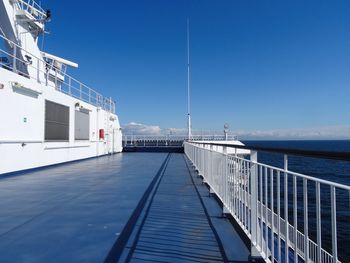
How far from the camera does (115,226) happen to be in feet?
9.87

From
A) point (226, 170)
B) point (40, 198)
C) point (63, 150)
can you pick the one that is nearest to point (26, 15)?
point (63, 150)

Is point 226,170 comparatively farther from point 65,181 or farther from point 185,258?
point 65,181

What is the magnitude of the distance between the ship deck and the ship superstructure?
2.33m

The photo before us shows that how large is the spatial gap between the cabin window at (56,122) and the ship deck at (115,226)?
398 centimetres

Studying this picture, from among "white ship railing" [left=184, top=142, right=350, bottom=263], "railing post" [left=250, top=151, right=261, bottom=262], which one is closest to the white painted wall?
"white ship railing" [left=184, top=142, right=350, bottom=263]

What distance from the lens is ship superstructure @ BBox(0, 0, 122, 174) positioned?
6777mm

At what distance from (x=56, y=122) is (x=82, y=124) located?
248 cm

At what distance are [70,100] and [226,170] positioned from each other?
28.5 feet

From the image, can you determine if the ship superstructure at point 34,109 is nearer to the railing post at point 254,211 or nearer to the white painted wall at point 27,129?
the white painted wall at point 27,129

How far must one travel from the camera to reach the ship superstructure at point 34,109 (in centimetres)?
678

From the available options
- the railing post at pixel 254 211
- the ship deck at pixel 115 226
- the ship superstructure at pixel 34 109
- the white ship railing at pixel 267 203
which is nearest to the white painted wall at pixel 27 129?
the ship superstructure at pixel 34 109

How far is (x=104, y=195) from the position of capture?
15.1 ft

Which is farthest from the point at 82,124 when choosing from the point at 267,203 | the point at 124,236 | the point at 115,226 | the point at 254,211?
the point at 267,203

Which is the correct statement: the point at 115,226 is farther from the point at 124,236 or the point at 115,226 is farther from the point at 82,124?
the point at 82,124
